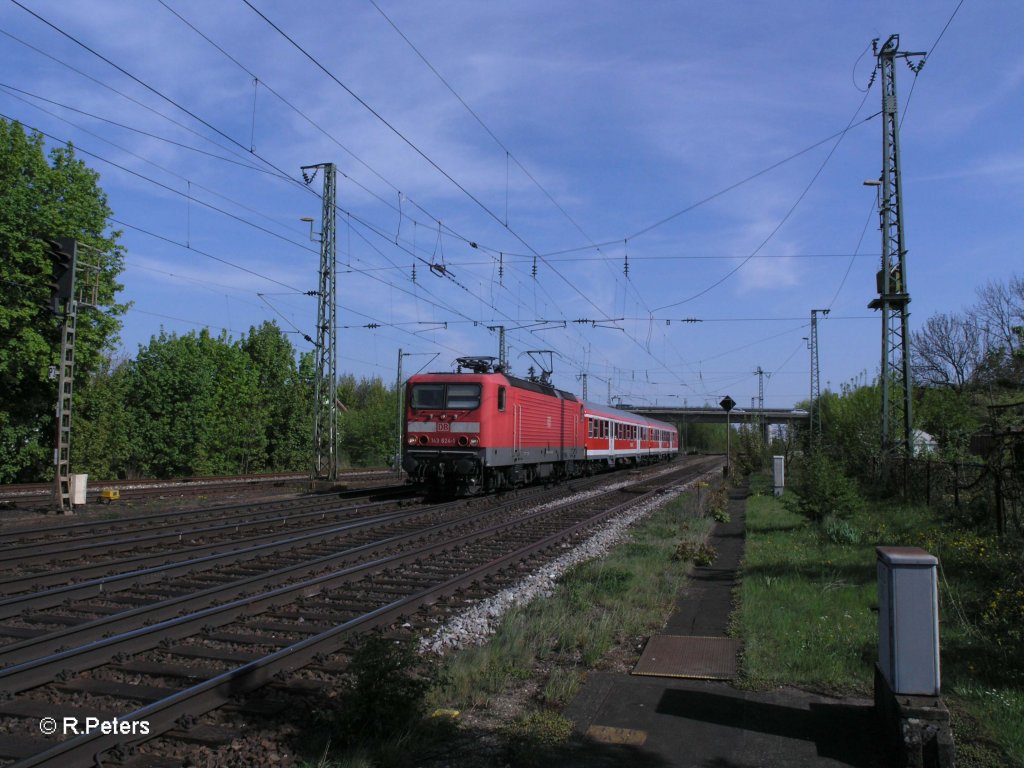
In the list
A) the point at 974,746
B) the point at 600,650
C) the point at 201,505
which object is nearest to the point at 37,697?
the point at 600,650

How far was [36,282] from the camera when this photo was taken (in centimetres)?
2622

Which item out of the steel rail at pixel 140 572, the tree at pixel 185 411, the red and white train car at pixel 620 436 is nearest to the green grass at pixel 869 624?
the steel rail at pixel 140 572

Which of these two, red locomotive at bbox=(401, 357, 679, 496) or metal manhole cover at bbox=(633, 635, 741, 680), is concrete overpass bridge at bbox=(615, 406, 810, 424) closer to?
red locomotive at bbox=(401, 357, 679, 496)

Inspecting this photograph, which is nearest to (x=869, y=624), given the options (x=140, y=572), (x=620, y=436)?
(x=140, y=572)

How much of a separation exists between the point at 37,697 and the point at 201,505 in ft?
45.3

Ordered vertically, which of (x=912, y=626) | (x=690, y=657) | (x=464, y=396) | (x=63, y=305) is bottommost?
(x=690, y=657)

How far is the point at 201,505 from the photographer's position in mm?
18422

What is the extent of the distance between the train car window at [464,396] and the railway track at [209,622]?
5.91 metres

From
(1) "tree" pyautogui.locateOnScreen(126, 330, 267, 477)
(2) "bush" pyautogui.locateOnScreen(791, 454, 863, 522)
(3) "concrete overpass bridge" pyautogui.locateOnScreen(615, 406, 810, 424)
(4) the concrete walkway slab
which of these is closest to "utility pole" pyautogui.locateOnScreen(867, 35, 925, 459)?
(2) "bush" pyautogui.locateOnScreen(791, 454, 863, 522)

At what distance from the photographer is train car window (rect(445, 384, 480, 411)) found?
19.7 meters

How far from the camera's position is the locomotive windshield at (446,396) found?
64.8 feet

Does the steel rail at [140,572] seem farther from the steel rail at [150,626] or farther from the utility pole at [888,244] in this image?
the utility pole at [888,244]

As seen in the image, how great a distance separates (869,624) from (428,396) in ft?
47.8

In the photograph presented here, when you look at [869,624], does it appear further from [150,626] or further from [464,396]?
[464,396]
